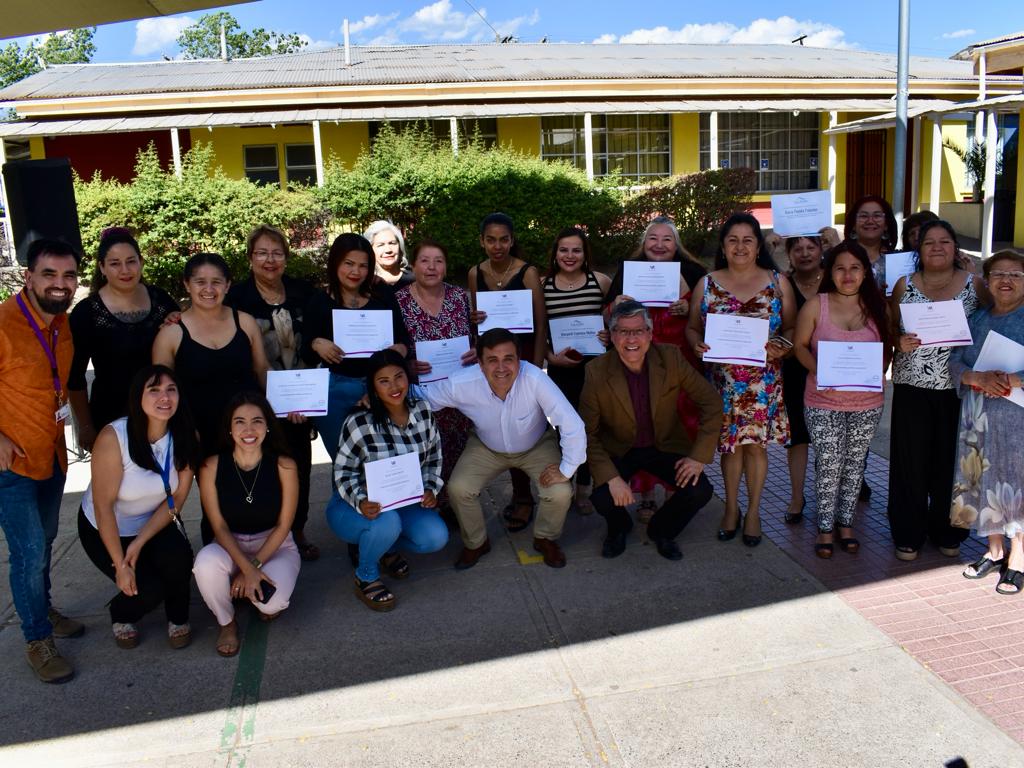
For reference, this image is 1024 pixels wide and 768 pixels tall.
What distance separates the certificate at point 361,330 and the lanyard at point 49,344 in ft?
4.63

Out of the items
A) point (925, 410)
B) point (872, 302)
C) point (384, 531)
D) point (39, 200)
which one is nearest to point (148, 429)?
point (384, 531)

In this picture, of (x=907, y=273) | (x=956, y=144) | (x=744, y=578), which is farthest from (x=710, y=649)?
(x=956, y=144)

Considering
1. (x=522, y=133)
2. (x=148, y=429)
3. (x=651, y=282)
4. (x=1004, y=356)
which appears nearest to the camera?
(x=148, y=429)

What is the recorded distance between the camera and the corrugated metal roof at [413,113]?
1911 centimetres

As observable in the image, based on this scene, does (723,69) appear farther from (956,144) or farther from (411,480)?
(411,480)

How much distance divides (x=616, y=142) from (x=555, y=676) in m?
20.1

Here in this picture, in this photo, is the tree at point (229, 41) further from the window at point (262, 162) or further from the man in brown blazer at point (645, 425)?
the man in brown blazer at point (645, 425)

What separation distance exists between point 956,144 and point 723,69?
6382 millimetres

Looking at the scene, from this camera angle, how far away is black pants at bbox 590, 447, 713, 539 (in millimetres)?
4797

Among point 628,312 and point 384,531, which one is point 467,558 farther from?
point 628,312

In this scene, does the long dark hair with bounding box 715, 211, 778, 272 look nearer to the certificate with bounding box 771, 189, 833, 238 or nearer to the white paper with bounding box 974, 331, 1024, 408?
the certificate with bounding box 771, 189, 833, 238

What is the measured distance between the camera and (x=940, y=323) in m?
4.38

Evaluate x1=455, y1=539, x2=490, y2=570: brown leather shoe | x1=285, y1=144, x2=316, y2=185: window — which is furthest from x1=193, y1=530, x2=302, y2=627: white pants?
x1=285, y1=144, x2=316, y2=185: window

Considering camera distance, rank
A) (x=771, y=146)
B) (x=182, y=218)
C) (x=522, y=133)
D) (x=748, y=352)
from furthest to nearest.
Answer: (x=771, y=146)
(x=522, y=133)
(x=182, y=218)
(x=748, y=352)
